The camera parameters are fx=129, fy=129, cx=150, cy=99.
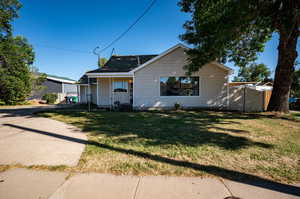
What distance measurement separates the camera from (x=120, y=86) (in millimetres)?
11938

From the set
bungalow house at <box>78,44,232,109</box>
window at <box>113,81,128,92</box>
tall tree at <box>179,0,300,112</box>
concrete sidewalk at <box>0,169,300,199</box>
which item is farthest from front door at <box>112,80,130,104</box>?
concrete sidewalk at <box>0,169,300,199</box>

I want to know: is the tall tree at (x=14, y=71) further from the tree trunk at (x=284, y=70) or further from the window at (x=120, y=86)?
the tree trunk at (x=284, y=70)

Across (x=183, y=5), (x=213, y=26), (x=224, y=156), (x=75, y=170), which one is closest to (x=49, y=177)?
(x=75, y=170)

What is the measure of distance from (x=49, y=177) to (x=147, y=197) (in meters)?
1.84

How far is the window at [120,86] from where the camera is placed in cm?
1188

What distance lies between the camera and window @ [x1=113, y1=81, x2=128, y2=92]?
1188 cm

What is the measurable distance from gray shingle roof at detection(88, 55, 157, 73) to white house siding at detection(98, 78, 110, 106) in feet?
4.08

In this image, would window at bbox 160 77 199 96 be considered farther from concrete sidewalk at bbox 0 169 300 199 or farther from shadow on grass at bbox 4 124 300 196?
concrete sidewalk at bbox 0 169 300 199

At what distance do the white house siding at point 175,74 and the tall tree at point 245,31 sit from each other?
154 centimetres

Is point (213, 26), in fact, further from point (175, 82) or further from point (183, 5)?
point (175, 82)

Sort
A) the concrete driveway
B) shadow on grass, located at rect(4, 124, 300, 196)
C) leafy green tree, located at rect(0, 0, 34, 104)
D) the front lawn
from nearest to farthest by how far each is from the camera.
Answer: shadow on grass, located at rect(4, 124, 300, 196)
the front lawn
the concrete driveway
leafy green tree, located at rect(0, 0, 34, 104)

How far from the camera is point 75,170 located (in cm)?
254

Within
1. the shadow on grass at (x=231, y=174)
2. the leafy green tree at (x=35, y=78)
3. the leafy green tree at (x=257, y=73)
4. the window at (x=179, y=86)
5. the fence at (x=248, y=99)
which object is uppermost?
the leafy green tree at (x=257, y=73)

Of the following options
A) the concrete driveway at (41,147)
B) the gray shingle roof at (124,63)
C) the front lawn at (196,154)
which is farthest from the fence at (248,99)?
the concrete driveway at (41,147)
